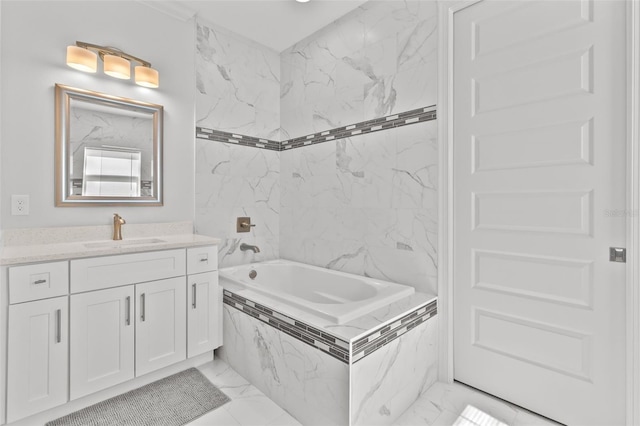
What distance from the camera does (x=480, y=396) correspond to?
1831 millimetres

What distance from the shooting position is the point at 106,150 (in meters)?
2.13

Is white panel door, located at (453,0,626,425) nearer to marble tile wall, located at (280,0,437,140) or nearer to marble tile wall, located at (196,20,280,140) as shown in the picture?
marble tile wall, located at (280,0,437,140)

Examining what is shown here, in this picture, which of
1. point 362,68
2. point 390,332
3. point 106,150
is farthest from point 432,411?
point 106,150

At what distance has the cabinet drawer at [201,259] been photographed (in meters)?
2.06

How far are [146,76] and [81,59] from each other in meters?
0.37

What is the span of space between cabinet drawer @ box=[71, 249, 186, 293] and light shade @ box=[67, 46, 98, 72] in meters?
1.20

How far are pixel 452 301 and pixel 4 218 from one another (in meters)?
2.69

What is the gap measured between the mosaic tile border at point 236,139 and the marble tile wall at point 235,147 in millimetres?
35

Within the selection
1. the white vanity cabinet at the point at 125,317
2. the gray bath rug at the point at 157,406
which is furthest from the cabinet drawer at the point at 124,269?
the gray bath rug at the point at 157,406

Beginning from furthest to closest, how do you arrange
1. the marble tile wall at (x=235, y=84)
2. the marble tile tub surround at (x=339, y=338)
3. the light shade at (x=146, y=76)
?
the marble tile wall at (x=235, y=84), the light shade at (x=146, y=76), the marble tile tub surround at (x=339, y=338)

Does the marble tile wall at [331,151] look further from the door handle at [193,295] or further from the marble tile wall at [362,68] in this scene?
the door handle at [193,295]

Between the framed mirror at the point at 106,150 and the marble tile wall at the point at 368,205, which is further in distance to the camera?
the marble tile wall at the point at 368,205

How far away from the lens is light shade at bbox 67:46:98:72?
6.20 ft

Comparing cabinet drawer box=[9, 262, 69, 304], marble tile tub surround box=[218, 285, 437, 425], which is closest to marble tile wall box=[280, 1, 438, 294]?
marble tile tub surround box=[218, 285, 437, 425]
